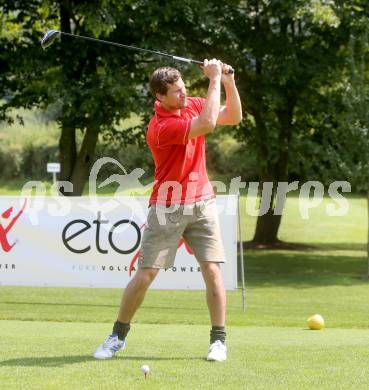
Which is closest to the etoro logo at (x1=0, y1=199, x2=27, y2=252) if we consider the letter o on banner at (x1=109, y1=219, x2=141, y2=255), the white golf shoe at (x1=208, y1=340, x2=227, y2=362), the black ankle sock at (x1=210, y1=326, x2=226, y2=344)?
the letter o on banner at (x1=109, y1=219, x2=141, y2=255)

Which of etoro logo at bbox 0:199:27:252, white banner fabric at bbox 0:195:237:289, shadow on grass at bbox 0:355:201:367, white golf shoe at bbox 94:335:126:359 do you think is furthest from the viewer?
etoro logo at bbox 0:199:27:252

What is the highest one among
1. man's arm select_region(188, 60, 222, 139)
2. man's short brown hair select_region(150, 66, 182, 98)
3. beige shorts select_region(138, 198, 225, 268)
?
man's short brown hair select_region(150, 66, 182, 98)

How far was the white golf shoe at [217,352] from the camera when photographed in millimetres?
6082

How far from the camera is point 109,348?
6.30 metres

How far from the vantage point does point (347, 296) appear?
53.9 feet

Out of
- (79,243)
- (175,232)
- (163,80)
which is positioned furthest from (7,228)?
(163,80)

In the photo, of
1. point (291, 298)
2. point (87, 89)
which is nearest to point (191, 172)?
point (291, 298)

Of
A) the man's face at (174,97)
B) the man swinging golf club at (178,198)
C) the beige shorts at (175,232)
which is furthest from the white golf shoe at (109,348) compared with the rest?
the man's face at (174,97)

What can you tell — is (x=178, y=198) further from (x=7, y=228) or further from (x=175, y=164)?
(x=7, y=228)

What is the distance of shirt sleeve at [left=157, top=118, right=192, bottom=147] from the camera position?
6148 mm

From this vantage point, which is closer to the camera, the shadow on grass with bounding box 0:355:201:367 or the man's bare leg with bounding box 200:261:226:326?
the shadow on grass with bounding box 0:355:201:367

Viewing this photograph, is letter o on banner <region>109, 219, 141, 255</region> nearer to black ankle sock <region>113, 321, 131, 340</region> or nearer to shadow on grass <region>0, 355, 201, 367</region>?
black ankle sock <region>113, 321, 131, 340</region>

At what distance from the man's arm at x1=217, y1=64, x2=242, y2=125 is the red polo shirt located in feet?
0.94

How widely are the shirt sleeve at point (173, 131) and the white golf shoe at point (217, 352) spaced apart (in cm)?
138
